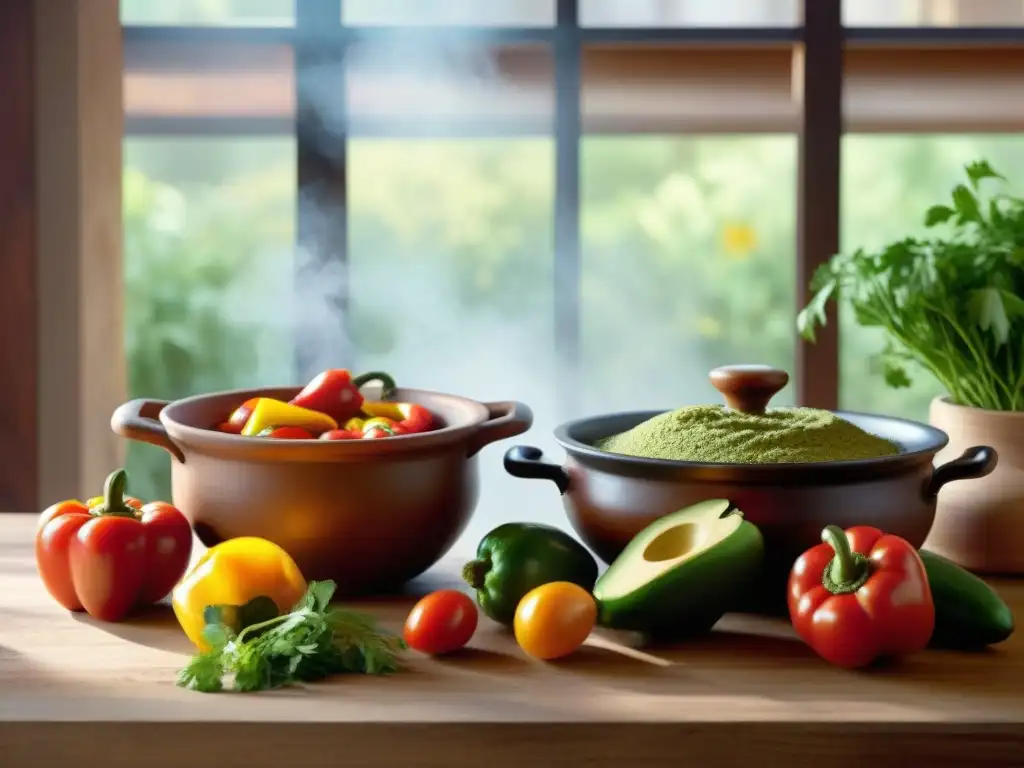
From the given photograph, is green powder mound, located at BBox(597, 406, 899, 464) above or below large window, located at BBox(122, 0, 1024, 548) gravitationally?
below

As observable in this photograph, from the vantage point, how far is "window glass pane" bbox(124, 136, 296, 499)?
329 centimetres

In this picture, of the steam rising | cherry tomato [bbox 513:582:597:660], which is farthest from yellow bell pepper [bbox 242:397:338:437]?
the steam rising

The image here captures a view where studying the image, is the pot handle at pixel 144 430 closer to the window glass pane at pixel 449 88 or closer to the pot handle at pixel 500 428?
the pot handle at pixel 500 428

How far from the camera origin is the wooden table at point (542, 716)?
2.94ft

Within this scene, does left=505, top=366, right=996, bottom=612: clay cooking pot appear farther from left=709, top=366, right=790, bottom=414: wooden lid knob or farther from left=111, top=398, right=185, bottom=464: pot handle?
left=111, top=398, right=185, bottom=464: pot handle

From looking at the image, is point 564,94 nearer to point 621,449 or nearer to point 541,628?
point 621,449

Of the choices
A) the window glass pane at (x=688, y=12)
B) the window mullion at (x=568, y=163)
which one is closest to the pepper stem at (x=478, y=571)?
the window mullion at (x=568, y=163)

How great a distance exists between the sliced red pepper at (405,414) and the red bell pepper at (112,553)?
250 mm

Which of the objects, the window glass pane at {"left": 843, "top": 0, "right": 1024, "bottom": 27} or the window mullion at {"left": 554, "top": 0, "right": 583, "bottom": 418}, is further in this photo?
the window glass pane at {"left": 843, "top": 0, "right": 1024, "bottom": 27}

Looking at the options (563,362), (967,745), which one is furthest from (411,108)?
(967,745)

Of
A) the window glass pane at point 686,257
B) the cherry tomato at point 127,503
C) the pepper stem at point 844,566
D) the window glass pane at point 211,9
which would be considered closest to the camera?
the pepper stem at point 844,566

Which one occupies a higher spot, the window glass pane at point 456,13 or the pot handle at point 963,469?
the window glass pane at point 456,13

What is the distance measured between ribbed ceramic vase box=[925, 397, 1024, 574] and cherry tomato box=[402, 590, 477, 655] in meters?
0.58

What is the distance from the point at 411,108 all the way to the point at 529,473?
167 cm
